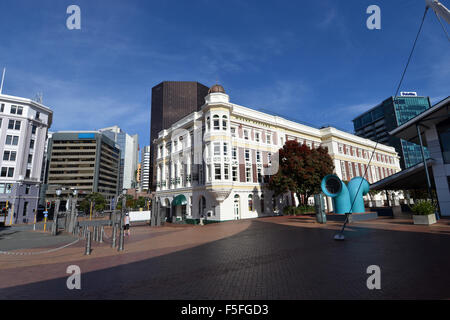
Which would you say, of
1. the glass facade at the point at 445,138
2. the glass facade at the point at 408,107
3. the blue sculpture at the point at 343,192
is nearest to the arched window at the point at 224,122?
the blue sculpture at the point at 343,192

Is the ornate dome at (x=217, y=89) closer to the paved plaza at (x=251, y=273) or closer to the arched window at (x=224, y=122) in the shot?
the arched window at (x=224, y=122)

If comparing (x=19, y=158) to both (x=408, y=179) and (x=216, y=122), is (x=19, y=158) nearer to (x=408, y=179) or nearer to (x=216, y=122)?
(x=216, y=122)

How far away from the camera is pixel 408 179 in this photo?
80.5 feet

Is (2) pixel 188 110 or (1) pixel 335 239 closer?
(1) pixel 335 239

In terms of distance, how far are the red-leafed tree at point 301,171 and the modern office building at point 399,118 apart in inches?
3227

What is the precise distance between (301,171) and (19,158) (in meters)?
51.8

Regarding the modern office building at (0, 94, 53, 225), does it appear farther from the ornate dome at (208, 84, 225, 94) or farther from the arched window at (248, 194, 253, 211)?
the arched window at (248, 194, 253, 211)

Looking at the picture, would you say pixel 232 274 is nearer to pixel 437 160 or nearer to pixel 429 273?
pixel 429 273

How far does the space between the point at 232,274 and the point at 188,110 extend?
11957 centimetres

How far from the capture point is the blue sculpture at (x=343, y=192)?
22172mm
